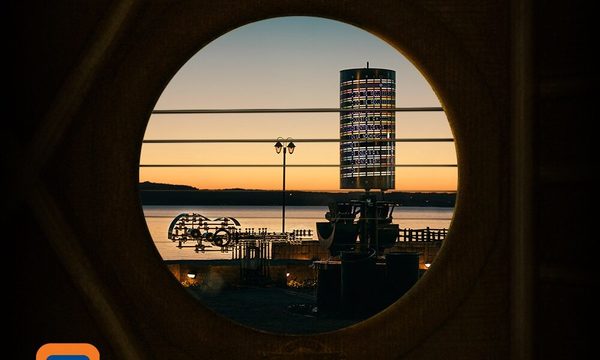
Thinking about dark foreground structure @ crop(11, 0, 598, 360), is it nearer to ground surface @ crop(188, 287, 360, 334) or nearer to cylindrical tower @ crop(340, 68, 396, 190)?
ground surface @ crop(188, 287, 360, 334)

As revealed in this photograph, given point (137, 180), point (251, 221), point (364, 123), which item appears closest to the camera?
point (137, 180)

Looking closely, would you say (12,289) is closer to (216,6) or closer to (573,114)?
(216,6)

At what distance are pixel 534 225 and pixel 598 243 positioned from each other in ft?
0.49

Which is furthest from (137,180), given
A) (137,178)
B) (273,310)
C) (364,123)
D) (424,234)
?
(364,123)

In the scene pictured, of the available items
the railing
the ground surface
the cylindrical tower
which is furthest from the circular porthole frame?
the cylindrical tower

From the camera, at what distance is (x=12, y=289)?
1.86 m

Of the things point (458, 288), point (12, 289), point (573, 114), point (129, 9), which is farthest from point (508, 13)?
point (12, 289)

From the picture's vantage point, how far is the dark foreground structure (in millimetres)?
1836

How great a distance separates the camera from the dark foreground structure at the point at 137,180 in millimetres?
1836

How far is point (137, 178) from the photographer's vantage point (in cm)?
189

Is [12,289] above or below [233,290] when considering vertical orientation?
above

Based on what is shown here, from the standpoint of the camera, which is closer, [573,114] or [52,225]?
[573,114]

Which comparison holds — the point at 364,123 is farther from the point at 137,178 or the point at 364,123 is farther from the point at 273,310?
the point at 137,178

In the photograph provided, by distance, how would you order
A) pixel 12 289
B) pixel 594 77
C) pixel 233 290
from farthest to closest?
pixel 233 290
pixel 12 289
pixel 594 77
